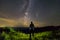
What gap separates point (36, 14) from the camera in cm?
789

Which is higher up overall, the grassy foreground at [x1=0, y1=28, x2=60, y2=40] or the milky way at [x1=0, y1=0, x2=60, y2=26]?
the milky way at [x1=0, y1=0, x2=60, y2=26]

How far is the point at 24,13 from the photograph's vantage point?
26.0 feet

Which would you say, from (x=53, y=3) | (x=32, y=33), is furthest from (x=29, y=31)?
(x=53, y=3)

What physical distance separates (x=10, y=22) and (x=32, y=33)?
903 millimetres

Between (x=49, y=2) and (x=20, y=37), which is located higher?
(x=49, y=2)

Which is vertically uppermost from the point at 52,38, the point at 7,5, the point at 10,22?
the point at 7,5

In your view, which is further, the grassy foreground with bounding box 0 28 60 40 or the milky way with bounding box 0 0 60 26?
the milky way with bounding box 0 0 60 26

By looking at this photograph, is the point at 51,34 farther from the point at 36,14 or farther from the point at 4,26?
the point at 4,26

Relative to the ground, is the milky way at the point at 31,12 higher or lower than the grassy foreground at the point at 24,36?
higher

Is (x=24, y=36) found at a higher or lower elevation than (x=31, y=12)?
lower

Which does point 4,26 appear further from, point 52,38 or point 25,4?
point 52,38

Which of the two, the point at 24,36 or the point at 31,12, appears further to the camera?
the point at 31,12

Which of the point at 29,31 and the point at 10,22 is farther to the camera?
the point at 10,22

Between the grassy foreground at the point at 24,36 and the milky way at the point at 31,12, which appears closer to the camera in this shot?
the grassy foreground at the point at 24,36
